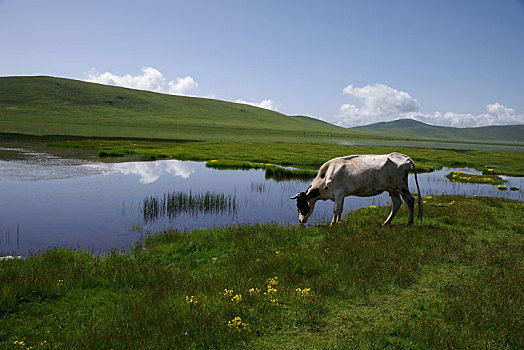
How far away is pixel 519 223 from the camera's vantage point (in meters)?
13.5

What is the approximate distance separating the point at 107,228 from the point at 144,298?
24.8ft

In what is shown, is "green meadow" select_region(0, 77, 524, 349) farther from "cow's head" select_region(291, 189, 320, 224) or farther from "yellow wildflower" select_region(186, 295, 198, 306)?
"cow's head" select_region(291, 189, 320, 224)

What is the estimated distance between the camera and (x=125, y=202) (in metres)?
17.2

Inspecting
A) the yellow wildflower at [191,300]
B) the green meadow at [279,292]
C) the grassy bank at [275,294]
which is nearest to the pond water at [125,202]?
the green meadow at [279,292]

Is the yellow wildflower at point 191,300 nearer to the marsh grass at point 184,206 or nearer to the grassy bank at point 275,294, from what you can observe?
the grassy bank at point 275,294

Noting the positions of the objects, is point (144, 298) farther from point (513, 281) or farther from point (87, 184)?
point (87, 184)

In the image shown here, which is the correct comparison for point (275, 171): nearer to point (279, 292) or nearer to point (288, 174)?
point (288, 174)

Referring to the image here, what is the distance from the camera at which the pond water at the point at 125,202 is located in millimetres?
12203

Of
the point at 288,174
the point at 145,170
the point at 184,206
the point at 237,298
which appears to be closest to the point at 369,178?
the point at 237,298

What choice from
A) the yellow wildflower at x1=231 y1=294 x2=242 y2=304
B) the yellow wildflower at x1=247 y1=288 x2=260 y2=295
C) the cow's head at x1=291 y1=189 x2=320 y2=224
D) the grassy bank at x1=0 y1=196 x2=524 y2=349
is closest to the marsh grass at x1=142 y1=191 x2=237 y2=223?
the cow's head at x1=291 y1=189 x2=320 y2=224

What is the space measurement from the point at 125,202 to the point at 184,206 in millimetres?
3211

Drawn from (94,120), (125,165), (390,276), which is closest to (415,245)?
(390,276)

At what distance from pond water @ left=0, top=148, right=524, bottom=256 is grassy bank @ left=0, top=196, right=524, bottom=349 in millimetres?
3290

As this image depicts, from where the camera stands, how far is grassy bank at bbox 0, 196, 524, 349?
5.38 meters
